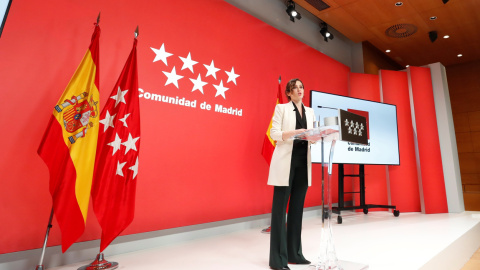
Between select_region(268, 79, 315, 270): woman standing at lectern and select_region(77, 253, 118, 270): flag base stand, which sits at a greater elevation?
select_region(268, 79, 315, 270): woman standing at lectern

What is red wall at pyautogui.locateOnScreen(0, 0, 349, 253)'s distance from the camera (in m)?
2.04

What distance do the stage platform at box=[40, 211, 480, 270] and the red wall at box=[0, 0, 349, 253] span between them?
13.6 inches

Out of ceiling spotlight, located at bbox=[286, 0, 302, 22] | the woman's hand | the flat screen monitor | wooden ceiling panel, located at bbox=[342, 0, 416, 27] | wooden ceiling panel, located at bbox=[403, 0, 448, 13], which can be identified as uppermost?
wooden ceiling panel, located at bbox=[403, 0, 448, 13]

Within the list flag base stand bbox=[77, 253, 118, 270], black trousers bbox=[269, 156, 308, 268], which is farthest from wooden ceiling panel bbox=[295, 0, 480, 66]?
flag base stand bbox=[77, 253, 118, 270]

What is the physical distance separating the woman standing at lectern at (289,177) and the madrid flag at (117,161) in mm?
1074

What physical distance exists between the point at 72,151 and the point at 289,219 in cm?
159

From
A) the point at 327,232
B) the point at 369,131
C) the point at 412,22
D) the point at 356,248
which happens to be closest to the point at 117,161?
the point at 327,232

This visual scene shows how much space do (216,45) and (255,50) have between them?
2.28ft

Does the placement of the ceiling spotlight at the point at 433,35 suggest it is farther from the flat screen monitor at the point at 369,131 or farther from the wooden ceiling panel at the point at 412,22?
the flat screen monitor at the point at 369,131

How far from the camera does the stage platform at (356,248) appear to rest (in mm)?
2094

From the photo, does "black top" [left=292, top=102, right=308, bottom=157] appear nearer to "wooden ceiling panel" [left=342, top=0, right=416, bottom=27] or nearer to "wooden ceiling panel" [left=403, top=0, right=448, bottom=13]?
"wooden ceiling panel" [left=342, top=0, right=416, bottom=27]

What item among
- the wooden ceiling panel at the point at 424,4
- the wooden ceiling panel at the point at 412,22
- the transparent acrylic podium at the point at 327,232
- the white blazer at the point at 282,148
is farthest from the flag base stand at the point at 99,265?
the wooden ceiling panel at the point at 424,4

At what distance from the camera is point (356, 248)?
8.24 ft

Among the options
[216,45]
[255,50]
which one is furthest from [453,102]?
[216,45]
